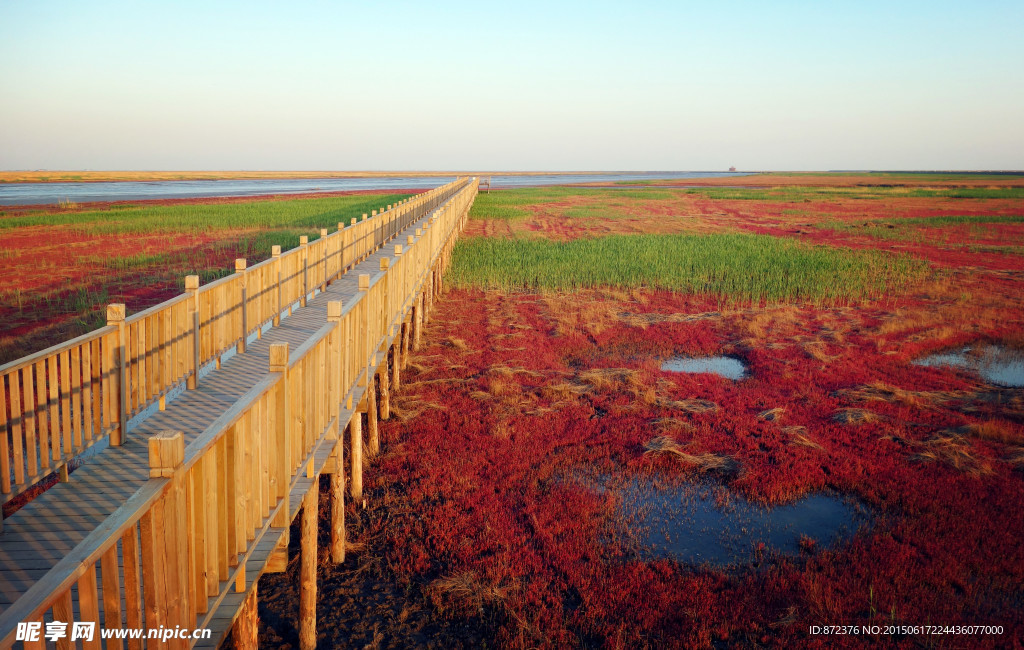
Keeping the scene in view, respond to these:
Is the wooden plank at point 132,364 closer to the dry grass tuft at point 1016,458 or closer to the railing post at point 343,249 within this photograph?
the railing post at point 343,249

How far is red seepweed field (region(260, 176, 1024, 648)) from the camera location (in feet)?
18.1

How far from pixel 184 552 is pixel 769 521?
233 inches

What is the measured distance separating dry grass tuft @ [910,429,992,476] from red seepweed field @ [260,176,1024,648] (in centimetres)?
4

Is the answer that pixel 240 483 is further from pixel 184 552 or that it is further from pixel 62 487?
pixel 62 487

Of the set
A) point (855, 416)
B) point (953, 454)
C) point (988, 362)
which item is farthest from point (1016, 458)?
point (988, 362)

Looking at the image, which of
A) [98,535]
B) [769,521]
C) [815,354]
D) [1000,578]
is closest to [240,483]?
[98,535]

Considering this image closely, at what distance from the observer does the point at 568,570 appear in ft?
20.0

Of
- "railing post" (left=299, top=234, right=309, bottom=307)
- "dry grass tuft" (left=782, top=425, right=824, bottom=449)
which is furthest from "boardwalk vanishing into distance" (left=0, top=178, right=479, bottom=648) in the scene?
"dry grass tuft" (left=782, top=425, right=824, bottom=449)

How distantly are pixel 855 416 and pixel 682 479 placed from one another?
11.3 ft

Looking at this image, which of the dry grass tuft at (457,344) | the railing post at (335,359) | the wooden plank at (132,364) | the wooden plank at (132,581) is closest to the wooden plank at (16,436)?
the wooden plank at (132,364)

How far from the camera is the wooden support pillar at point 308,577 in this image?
518cm

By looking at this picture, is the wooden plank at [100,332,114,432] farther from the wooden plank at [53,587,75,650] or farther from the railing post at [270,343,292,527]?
the wooden plank at [53,587,75,650]

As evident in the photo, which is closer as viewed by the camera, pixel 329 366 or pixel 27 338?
pixel 329 366

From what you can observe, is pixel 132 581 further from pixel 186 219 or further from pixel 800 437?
pixel 186 219
